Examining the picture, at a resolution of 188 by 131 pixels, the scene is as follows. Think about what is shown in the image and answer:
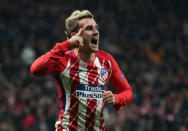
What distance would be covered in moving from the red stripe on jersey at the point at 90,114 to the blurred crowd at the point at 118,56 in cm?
490

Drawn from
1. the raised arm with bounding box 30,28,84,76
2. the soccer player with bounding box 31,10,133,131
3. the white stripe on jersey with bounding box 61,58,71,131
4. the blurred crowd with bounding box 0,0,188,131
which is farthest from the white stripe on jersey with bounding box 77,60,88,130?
the blurred crowd with bounding box 0,0,188,131

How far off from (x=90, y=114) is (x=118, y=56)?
7.79m

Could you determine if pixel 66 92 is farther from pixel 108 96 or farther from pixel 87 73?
pixel 108 96

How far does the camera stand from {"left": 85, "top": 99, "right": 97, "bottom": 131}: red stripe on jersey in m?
3.67

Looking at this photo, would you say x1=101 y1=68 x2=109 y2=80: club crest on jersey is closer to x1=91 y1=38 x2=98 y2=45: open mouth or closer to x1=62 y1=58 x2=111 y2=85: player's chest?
x1=62 y1=58 x2=111 y2=85: player's chest

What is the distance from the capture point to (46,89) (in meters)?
9.88

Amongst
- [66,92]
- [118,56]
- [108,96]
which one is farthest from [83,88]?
[118,56]

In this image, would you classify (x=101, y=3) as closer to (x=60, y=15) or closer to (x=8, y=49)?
(x=60, y=15)

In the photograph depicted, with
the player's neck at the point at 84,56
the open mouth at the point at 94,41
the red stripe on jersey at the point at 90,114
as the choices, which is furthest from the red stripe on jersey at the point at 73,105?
the open mouth at the point at 94,41

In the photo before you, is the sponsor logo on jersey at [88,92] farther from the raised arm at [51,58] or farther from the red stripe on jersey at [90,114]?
the raised arm at [51,58]

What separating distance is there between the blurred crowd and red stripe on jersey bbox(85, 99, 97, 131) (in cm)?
490

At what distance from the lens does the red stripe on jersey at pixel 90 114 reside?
12.0 feet

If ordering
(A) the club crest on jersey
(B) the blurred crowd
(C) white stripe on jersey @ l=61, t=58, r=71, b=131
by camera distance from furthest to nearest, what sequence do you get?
(B) the blurred crowd < (A) the club crest on jersey < (C) white stripe on jersey @ l=61, t=58, r=71, b=131

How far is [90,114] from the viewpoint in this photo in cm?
369
